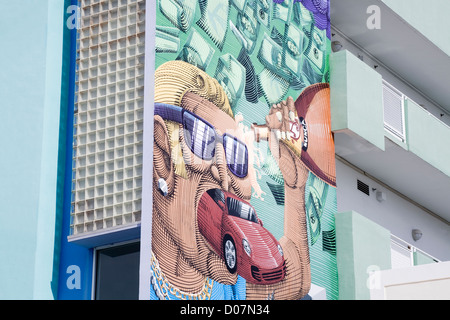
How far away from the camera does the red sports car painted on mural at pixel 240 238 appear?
52.4 feet

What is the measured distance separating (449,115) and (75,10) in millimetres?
12565

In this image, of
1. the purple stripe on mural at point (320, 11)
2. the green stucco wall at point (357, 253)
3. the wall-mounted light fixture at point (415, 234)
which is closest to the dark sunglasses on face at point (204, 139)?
the green stucco wall at point (357, 253)

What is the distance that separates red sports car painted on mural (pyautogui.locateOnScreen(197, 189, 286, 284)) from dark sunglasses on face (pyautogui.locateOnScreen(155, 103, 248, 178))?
530 mm

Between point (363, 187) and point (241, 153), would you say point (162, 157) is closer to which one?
point (241, 153)

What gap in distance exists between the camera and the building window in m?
15.9

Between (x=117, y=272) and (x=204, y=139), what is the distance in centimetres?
232

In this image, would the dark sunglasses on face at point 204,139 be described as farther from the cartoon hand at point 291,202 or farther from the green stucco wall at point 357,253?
the green stucco wall at point 357,253

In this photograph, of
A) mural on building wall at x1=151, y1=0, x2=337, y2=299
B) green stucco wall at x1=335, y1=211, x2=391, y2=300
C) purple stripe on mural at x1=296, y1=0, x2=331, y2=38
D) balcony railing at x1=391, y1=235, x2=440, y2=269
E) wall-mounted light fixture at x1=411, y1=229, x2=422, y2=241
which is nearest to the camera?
mural on building wall at x1=151, y1=0, x2=337, y2=299

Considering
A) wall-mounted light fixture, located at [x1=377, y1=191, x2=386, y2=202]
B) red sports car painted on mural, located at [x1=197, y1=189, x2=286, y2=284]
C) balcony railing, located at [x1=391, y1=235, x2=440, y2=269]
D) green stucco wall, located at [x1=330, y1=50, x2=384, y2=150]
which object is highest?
green stucco wall, located at [x1=330, y1=50, x2=384, y2=150]

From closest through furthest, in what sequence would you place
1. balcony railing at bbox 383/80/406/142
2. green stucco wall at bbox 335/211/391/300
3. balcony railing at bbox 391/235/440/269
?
green stucco wall at bbox 335/211/391/300, balcony railing at bbox 391/235/440/269, balcony railing at bbox 383/80/406/142

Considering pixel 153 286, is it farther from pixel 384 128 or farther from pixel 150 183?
pixel 384 128

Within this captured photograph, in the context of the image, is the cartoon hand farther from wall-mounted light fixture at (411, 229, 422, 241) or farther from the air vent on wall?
wall-mounted light fixture at (411, 229, 422, 241)

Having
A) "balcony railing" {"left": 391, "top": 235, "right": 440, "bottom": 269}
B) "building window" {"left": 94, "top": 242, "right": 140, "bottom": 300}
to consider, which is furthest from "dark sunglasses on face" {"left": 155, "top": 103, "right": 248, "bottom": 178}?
"balcony railing" {"left": 391, "top": 235, "right": 440, "bottom": 269}

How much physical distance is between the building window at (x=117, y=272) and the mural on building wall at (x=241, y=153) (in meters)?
1.02
